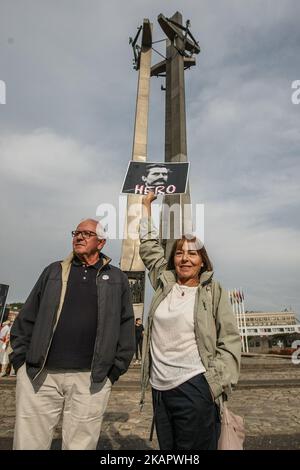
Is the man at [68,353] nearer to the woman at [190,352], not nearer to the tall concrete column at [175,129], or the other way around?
the woman at [190,352]

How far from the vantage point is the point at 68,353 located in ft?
8.38

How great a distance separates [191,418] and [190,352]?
1.29 feet

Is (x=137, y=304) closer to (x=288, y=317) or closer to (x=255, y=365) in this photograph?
(x=255, y=365)

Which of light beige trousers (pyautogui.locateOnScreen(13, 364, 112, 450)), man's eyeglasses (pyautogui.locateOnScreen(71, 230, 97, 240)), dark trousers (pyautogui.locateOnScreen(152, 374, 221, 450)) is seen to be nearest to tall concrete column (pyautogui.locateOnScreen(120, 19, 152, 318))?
man's eyeglasses (pyautogui.locateOnScreen(71, 230, 97, 240))

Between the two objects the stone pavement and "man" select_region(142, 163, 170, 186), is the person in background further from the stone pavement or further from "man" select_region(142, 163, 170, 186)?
"man" select_region(142, 163, 170, 186)

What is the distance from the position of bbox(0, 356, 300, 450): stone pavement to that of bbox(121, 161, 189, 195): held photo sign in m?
3.19

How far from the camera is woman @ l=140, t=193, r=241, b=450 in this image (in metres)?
2.19

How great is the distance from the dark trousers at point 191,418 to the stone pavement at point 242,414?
212cm

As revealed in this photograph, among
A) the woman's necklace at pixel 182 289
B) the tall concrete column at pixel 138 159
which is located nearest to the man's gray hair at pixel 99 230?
the woman's necklace at pixel 182 289

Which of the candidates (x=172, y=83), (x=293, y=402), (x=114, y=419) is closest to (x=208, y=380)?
(x=114, y=419)

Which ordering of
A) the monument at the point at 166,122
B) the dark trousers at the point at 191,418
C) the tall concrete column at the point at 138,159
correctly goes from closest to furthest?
the dark trousers at the point at 191,418, the monument at the point at 166,122, the tall concrete column at the point at 138,159

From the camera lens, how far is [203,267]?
275cm

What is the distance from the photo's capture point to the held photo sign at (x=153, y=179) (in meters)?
4.68

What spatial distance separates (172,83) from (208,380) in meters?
21.4
